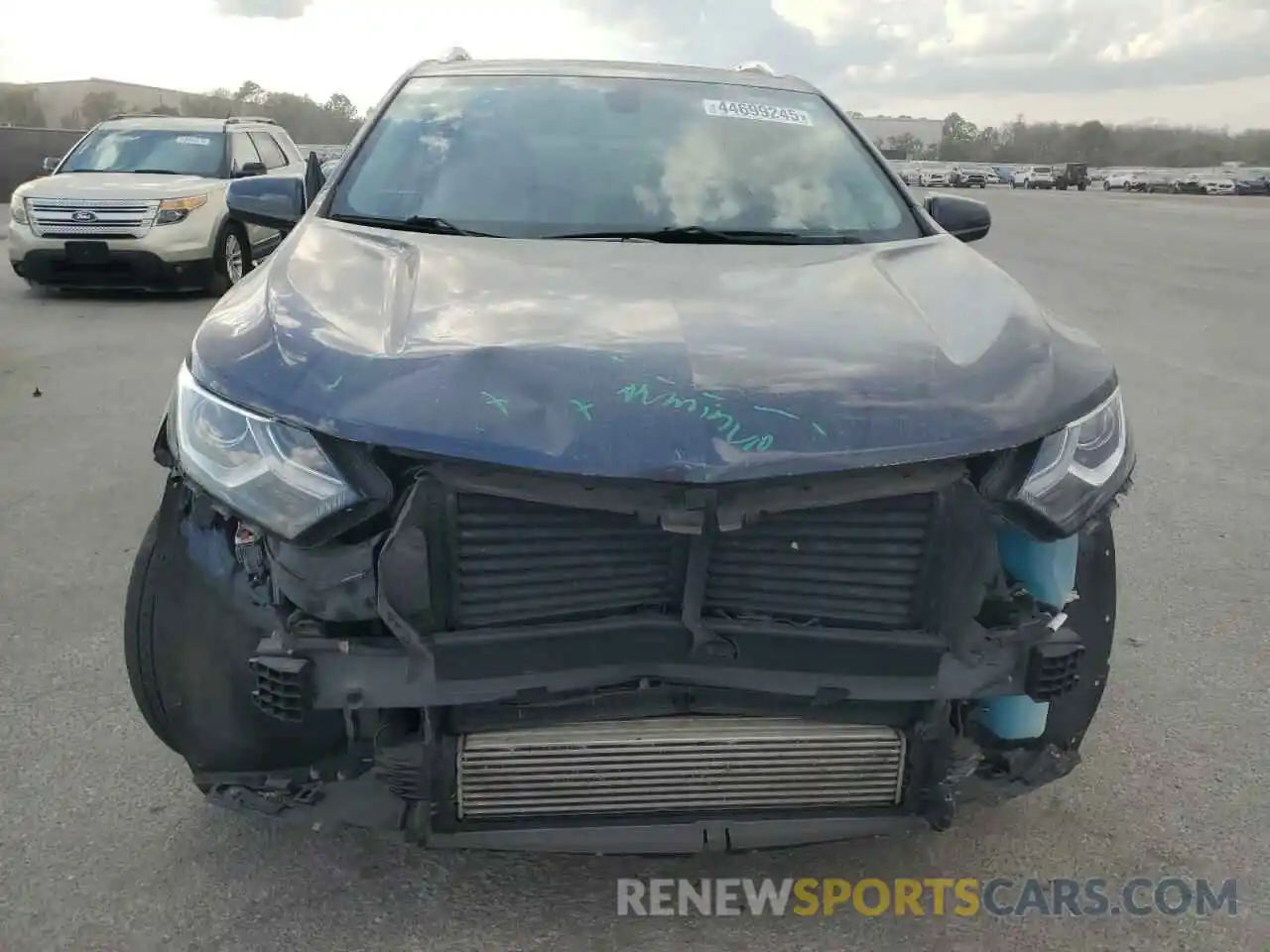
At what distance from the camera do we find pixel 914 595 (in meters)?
2.05

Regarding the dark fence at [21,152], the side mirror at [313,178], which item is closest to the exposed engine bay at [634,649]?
the side mirror at [313,178]

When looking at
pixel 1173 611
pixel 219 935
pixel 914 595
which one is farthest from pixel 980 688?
pixel 1173 611

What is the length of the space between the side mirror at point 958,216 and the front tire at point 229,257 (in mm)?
8008

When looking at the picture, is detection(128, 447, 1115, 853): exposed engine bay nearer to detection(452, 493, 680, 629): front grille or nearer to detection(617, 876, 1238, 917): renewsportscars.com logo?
detection(452, 493, 680, 629): front grille

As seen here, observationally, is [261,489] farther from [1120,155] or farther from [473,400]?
[1120,155]

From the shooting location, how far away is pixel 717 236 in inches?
119

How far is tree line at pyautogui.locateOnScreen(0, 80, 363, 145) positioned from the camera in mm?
38750

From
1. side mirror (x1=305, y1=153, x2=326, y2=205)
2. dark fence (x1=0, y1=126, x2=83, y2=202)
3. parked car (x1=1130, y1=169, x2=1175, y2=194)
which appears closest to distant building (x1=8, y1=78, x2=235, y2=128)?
dark fence (x1=0, y1=126, x2=83, y2=202)

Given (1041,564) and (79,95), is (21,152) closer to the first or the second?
(1041,564)

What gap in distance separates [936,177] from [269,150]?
6029 cm

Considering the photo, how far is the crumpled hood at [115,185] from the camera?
9.84m

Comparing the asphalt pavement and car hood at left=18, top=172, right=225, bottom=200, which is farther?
car hood at left=18, top=172, right=225, bottom=200

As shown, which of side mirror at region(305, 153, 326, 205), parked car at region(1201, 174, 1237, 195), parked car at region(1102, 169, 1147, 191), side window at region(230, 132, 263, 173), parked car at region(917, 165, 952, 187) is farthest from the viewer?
parked car at region(1102, 169, 1147, 191)

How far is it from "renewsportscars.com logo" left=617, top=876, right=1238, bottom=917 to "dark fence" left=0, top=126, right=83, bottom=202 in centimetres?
2281
